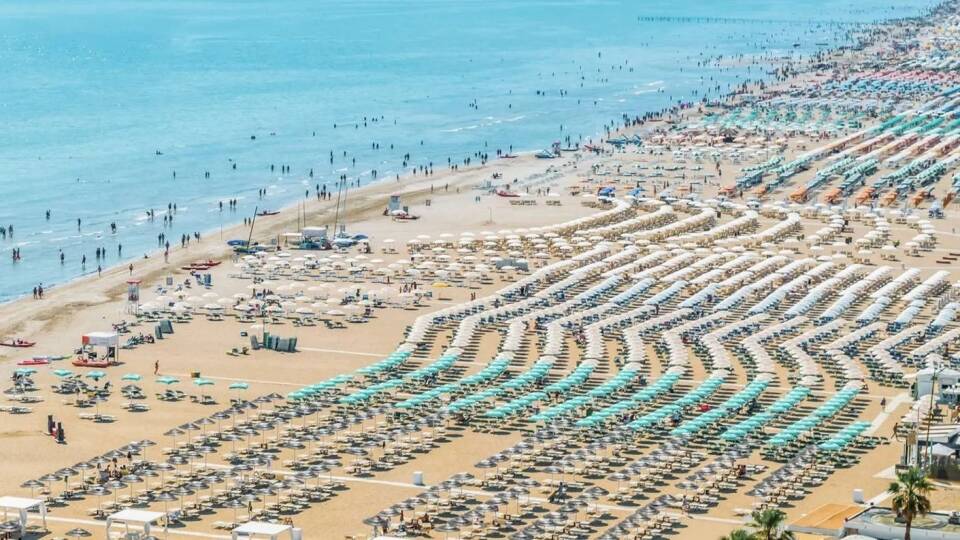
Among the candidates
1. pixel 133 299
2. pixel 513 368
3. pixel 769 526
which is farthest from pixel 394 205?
pixel 769 526

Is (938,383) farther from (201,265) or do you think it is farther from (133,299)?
(201,265)

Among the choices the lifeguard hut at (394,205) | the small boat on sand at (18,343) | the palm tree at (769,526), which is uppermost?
the lifeguard hut at (394,205)

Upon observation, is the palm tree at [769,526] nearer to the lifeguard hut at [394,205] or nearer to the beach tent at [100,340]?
the beach tent at [100,340]

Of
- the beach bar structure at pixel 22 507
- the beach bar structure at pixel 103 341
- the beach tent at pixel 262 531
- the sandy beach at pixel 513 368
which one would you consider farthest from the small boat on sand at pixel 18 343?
the beach tent at pixel 262 531

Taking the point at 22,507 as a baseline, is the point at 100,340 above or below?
above

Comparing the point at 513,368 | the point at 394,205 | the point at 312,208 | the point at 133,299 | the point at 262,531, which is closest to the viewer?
the point at 262,531

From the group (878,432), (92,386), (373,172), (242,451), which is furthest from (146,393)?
(373,172)

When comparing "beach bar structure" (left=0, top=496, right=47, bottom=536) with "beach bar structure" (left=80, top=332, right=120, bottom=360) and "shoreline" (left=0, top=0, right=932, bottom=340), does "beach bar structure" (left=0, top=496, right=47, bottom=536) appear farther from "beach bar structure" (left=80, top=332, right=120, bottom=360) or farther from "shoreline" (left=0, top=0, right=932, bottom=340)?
"shoreline" (left=0, top=0, right=932, bottom=340)

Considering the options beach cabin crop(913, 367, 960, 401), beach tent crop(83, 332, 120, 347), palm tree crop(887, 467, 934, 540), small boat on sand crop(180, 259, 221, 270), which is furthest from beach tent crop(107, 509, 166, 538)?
small boat on sand crop(180, 259, 221, 270)
